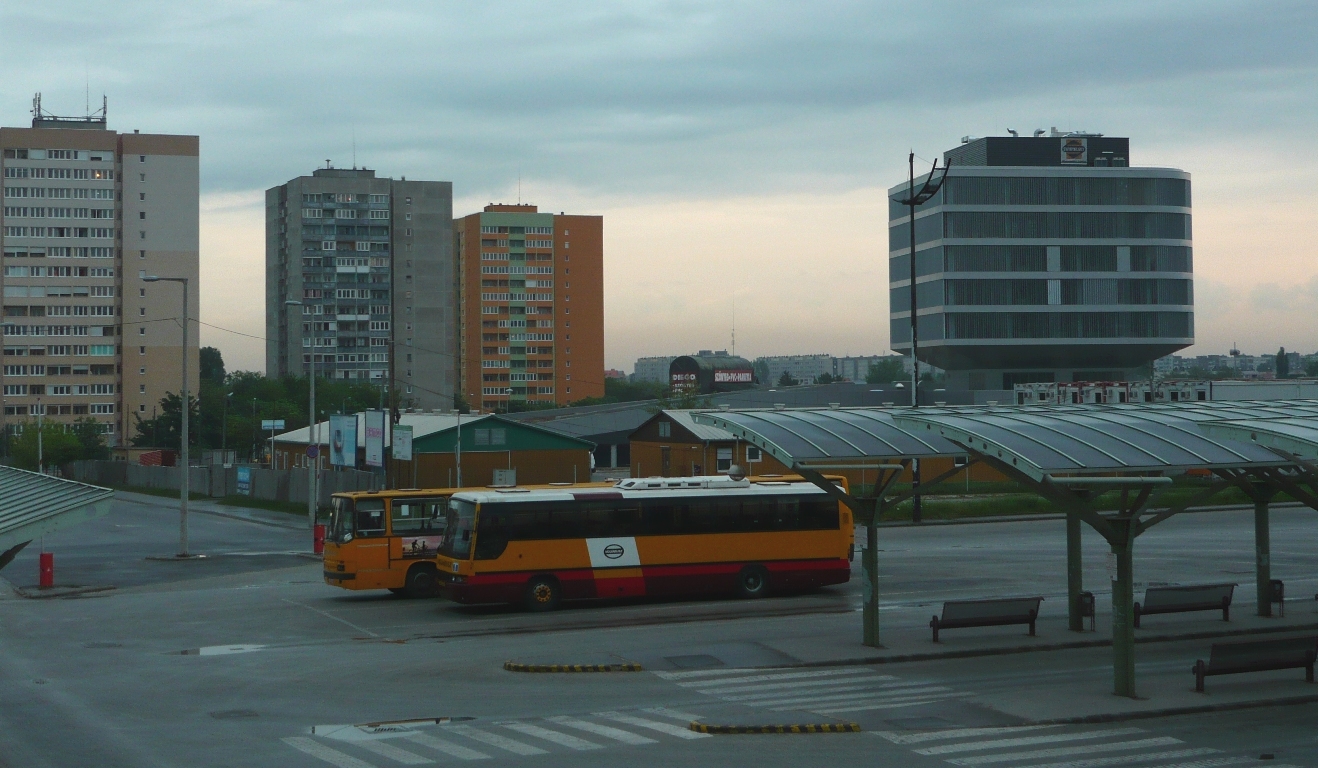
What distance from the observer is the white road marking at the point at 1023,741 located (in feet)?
48.6

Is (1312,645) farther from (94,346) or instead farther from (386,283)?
(386,283)

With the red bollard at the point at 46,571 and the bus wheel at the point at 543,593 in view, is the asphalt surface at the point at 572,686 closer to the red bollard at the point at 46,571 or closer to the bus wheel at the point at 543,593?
the bus wheel at the point at 543,593

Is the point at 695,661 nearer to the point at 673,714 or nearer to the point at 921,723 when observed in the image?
the point at 673,714

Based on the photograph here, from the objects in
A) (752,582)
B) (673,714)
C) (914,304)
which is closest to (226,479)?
(914,304)

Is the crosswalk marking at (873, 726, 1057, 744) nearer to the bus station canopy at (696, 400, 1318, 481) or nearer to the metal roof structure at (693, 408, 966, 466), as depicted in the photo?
the bus station canopy at (696, 400, 1318, 481)

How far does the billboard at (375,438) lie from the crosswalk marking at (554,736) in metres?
37.2

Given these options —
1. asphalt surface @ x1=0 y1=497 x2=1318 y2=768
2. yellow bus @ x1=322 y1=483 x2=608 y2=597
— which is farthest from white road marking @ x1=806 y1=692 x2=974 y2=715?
yellow bus @ x1=322 y1=483 x2=608 y2=597

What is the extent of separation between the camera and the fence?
6047cm

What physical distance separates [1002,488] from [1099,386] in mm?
27540

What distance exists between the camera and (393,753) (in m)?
14.8

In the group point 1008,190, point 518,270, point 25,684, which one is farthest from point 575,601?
point 518,270

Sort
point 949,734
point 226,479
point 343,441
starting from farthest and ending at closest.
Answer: point 226,479, point 343,441, point 949,734

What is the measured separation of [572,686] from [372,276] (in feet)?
477

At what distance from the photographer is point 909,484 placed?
5972 cm
